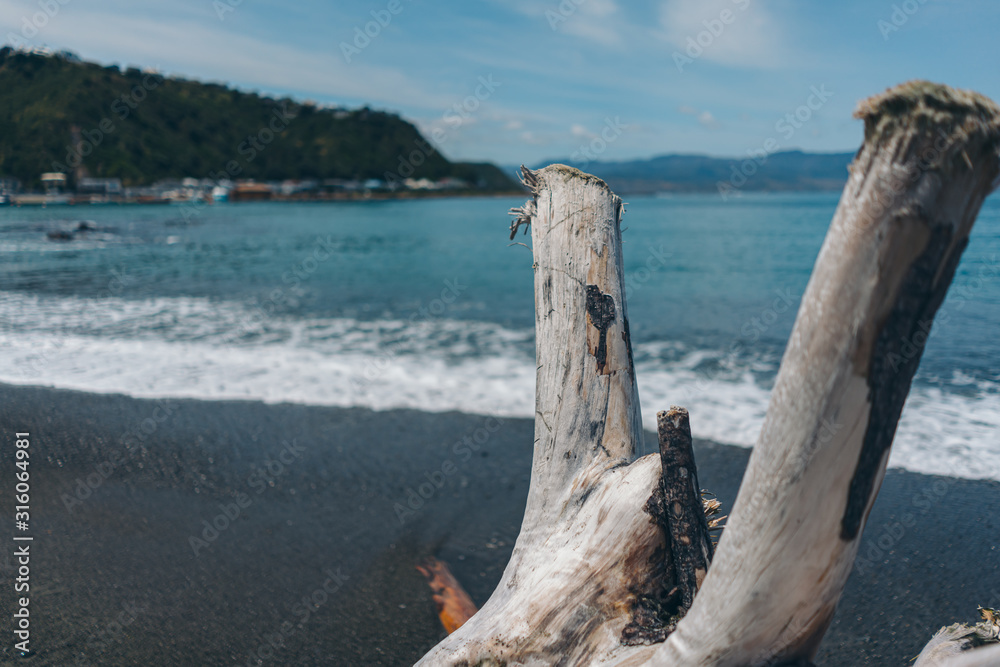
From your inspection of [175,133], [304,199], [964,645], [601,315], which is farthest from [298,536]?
[304,199]

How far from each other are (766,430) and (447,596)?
2957mm

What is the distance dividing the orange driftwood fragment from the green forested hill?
8121 centimetres

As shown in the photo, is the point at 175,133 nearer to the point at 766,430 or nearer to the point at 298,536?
the point at 298,536

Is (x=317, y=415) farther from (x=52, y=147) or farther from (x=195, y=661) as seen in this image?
(x=52, y=147)

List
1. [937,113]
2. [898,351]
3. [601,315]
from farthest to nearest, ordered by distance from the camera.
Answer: [601,315] < [898,351] < [937,113]

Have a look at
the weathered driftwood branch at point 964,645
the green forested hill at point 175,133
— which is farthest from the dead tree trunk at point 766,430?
the green forested hill at point 175,133

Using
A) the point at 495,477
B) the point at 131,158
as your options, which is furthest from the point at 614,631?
the point at 131,158

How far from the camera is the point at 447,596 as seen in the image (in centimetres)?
382

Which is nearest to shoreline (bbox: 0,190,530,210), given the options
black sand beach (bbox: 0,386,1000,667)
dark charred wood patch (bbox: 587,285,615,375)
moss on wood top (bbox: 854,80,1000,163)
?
black sand beach (bbox: 0,386,1000,667)

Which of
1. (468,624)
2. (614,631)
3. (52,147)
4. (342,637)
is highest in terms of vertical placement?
(52,147)

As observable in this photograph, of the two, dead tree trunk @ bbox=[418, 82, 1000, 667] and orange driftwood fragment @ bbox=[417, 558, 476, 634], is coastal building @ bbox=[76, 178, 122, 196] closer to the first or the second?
orange driftwood fragment @ bbox=[417, 558, 476, 634]

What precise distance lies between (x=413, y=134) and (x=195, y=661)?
139537mm

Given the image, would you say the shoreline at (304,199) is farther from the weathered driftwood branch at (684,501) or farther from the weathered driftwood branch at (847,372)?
the weathered driftwood branch at (847,372)

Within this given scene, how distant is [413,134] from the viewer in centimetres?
13250
